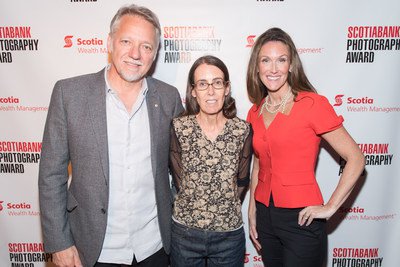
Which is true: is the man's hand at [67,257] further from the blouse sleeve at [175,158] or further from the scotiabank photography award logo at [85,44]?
the scotiabank photography award logo at [85,44]

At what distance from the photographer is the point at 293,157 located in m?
1.94

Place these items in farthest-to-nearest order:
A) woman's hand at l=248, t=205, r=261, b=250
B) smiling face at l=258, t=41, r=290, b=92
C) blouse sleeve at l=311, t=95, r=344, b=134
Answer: woman's hand at l=248, t=205, r=261, b=250 → smiling face at l=258, t=41, r=290, b=92 → blouse sleeve at l=311, t=95, r=344, b=134

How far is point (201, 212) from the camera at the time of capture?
1925 mm

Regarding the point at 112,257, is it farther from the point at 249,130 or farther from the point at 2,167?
the point at 2,167

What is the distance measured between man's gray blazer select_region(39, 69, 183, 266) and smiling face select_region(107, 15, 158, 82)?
145mm

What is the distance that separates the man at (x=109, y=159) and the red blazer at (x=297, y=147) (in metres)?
0.69

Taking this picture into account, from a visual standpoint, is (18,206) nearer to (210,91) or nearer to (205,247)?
(205,247)

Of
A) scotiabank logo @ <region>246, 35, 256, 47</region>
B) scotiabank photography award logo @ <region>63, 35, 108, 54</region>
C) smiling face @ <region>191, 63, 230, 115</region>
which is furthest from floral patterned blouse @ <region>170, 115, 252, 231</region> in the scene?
scotiabank photography award logo @ <region>63, 35, 108, 54</region>

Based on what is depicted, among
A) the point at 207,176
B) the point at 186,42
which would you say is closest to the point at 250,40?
the point at 186,42

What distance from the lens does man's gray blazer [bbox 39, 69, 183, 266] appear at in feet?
5.70

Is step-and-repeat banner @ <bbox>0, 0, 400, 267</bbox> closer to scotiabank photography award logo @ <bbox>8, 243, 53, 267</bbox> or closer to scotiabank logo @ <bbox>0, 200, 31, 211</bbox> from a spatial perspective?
scotiabank logo @ <bbox>0, 200, 31, 211</bbox>

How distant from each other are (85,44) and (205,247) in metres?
1.79

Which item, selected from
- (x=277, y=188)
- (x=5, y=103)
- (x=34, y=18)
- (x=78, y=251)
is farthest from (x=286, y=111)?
(x=5, y=103)

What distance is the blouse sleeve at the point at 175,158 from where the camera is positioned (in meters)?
2.01
